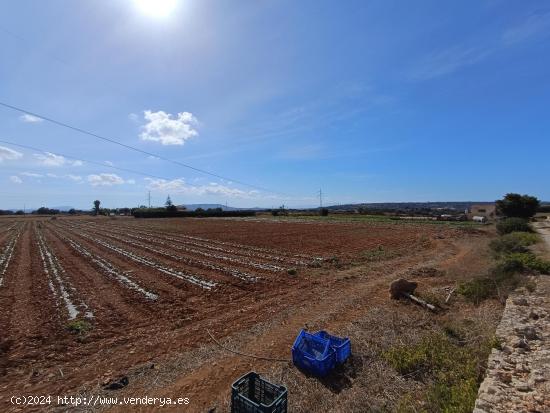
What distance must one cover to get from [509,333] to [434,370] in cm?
238

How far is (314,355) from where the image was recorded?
569 centimetres

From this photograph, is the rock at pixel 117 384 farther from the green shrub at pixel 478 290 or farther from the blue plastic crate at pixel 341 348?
the green shrub at pixel 478 290

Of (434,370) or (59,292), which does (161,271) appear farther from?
(434,370)

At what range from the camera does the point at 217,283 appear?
11.9 metres

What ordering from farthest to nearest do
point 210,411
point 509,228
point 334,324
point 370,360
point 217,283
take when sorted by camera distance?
point 509,228 → point 217,283 → point 334,324 → point 370,360 → point 210,411

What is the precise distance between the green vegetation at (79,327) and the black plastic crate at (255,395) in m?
5.13

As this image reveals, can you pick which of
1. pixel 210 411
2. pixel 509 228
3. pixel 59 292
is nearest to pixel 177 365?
pixel 210 411

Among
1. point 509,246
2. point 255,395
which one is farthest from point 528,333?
point 509,246

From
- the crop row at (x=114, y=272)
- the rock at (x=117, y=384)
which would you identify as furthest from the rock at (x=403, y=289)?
the crop row at (x=114, y=272)

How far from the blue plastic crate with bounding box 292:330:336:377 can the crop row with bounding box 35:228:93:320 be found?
241 inches

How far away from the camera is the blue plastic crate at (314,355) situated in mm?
5199

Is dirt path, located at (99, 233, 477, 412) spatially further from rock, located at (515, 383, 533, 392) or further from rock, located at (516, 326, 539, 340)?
rock, located at (515, 383, 533, 392)

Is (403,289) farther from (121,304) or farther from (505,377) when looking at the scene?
(121,304)

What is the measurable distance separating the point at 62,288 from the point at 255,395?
10.1 metres
